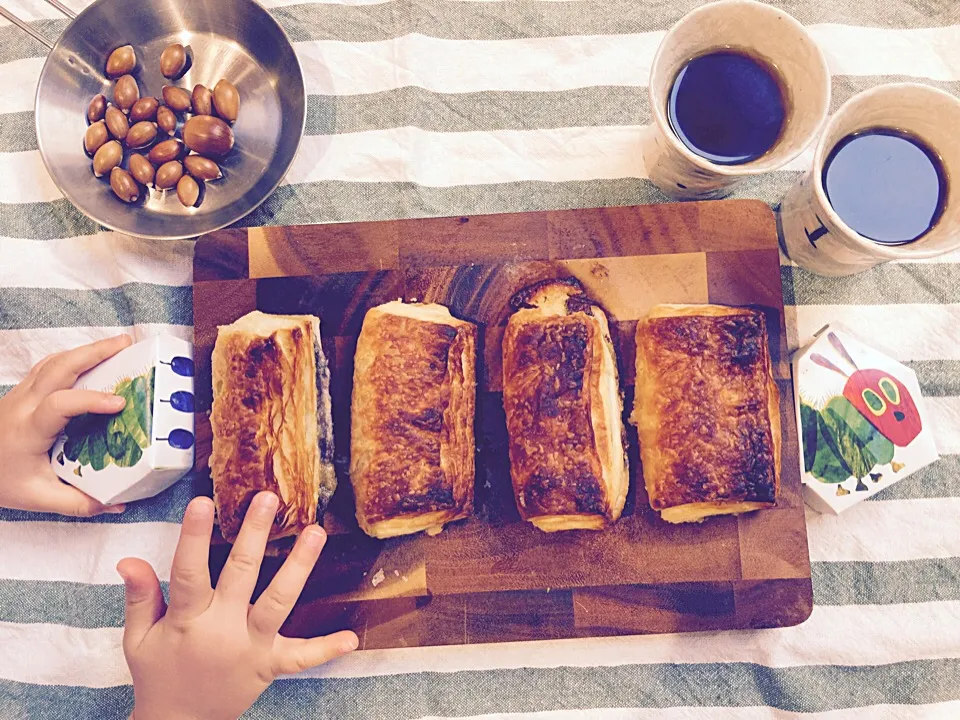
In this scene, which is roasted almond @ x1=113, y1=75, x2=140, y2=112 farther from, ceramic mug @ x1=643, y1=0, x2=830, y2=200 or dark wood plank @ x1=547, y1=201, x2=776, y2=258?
ceramic mug @ x1=643, y1=0, x2=830, y2=200

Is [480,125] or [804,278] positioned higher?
[480,125]

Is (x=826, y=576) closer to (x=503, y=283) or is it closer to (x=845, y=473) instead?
(x=845, y=473)

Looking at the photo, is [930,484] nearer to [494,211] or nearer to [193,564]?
[494,211]

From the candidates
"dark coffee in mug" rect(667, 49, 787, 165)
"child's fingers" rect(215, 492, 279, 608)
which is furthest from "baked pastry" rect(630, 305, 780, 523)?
"child's fingers" rect(215, 492, 279, 608)

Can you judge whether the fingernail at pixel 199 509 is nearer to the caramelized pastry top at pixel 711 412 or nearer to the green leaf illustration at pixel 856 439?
the caramelized pastry top at pixel 711 412

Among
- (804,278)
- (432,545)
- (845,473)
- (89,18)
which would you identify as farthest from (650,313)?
(89,18)

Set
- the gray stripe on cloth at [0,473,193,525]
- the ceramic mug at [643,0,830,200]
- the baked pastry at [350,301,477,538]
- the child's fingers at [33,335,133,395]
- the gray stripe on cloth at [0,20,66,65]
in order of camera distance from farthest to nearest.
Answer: the gray stripe on cloth at [0,20,66,65] → the gray stripe on cloth at [0,473,193,525] → the child's fingers at [33,335,133,395] → the baked pastry at [350,301,477,538] → the ceramic mug at [643,0,830,200]

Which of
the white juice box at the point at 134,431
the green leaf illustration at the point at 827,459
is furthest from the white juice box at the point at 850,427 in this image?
the white juice box at the point at 134,431
